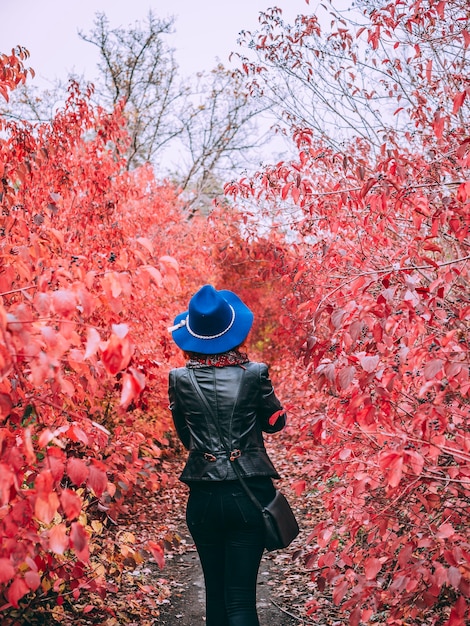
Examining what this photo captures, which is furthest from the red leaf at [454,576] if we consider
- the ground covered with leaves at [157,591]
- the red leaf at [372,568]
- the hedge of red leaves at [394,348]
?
the ground covered with leaves at [157,591]

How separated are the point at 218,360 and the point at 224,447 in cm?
42

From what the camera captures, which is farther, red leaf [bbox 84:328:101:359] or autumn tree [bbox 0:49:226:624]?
autumn tree [bbox 0:49:226:624]

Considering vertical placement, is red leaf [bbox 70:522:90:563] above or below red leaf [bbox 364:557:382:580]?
above

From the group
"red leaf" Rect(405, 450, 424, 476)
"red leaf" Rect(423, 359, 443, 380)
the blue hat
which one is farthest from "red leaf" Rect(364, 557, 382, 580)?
the blue hat

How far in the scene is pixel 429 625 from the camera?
4.02 meters

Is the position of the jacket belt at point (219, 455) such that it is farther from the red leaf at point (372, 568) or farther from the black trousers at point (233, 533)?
the red leaf at point (372, 568)

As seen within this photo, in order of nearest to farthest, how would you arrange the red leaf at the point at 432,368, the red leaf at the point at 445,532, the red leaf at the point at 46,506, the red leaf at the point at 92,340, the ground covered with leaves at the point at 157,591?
the red leaf at the point at 92,340
the red leaf at the point at 46,506
the red leaf at the point at 432,368
the red leaf at the point at 445,532
the ground covered with leaves at the point at 157,591

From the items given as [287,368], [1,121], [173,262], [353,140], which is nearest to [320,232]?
[353,140]

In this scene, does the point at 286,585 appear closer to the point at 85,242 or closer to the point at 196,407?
the point at 196,407

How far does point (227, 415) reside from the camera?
9.00 ft

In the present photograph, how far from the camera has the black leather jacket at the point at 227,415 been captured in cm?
273

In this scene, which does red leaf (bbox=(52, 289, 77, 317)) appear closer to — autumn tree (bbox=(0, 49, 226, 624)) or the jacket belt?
autumn tree (bbox=(0, 49, 226, 624))

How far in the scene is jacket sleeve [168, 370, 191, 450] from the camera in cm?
287

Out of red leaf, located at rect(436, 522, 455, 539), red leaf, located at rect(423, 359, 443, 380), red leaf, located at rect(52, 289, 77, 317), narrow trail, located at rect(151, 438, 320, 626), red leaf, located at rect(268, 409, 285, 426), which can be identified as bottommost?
narrow trail, located at rect(151, 438, 320, 626)
